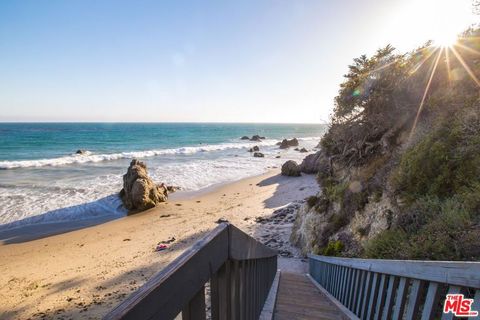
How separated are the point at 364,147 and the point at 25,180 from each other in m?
26.0

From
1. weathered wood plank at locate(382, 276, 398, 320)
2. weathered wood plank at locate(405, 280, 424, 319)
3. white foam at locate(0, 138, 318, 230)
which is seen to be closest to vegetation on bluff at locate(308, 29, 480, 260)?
weathered wood plank at locate(382, 276, 398, 320)

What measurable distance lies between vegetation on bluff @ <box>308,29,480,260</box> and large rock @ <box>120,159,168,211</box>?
1077cm

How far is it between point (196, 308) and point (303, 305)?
3.84m

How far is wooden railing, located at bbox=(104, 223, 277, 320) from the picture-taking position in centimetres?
86

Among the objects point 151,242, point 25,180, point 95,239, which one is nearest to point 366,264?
point 151,242

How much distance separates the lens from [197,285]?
3.86 feet

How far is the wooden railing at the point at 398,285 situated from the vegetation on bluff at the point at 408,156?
68cm

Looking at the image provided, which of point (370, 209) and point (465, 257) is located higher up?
point (465, 257)

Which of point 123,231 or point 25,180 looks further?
point 25,180

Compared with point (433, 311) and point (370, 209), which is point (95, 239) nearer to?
point (370, 209)

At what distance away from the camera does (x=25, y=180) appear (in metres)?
23.3

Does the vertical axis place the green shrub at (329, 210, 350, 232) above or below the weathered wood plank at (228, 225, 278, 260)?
below

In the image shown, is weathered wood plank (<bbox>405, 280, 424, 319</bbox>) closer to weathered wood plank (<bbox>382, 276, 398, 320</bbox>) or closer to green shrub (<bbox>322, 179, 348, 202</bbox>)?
weathered wood plank (<bbox>382, 276, 398, 320</bbox>)

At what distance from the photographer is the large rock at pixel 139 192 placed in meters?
16.8
